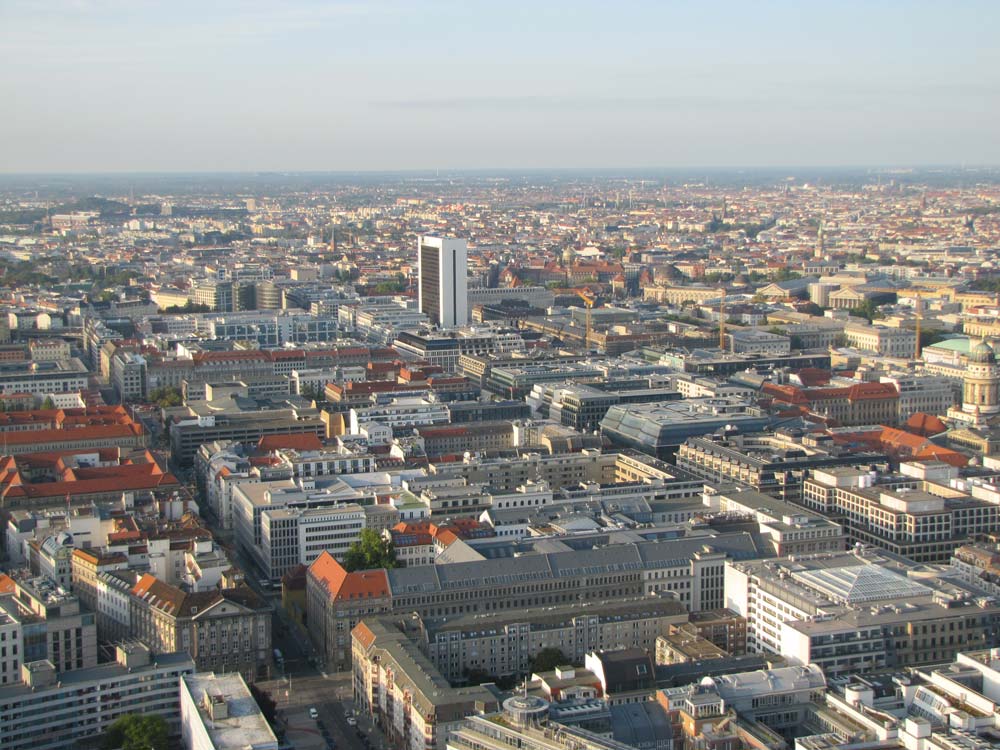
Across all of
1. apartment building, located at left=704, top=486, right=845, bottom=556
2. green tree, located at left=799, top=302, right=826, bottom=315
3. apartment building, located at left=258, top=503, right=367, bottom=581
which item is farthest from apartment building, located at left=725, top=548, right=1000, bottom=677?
green tree, located at left=799, top=302, right=826, bottom=315

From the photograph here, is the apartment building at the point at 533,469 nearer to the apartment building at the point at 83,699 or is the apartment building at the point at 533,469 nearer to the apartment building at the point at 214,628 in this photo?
the apartment building at the point at 214,628

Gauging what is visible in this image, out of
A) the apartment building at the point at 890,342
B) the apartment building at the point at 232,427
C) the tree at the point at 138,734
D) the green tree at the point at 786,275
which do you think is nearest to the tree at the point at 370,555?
the tree at the point at 138,734

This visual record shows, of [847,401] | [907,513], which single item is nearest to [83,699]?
[907,513]

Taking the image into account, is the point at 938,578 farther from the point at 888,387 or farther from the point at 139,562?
the point at 888,387

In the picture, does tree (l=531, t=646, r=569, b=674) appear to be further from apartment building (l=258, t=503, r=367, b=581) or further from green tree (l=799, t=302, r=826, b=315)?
green tree (l=799, t=302, r=826, b=315)

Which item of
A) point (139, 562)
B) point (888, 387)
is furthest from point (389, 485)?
point (888, 387)

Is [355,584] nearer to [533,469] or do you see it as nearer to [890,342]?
[533,469]

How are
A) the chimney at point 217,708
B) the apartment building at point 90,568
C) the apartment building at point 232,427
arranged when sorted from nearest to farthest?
the chimney at point 217,708, the apartment building at point 90,568, the apartment building at point 232,427
